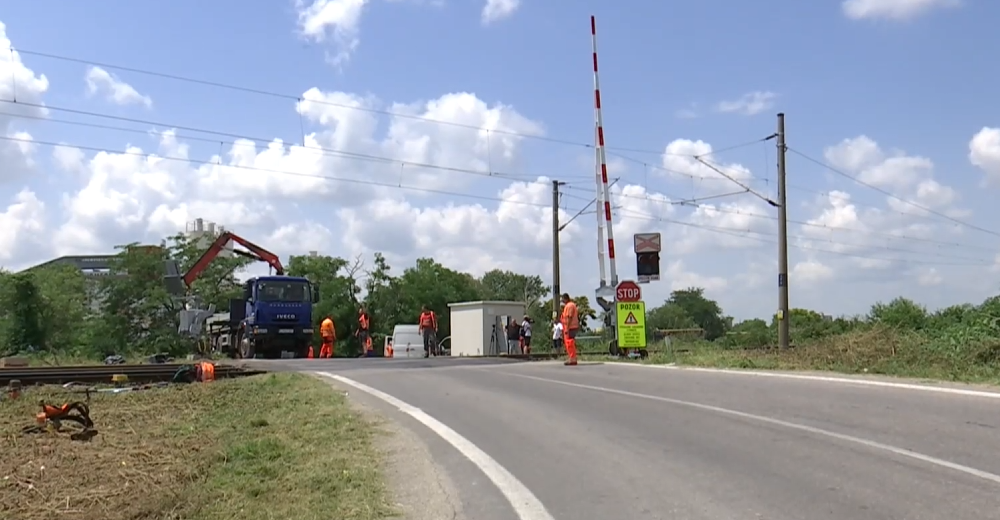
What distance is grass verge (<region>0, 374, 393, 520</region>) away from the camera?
768 centimetres

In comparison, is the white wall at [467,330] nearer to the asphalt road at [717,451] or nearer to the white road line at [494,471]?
the asphalt road at [717,451]

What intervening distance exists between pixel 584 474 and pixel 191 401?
1046cm

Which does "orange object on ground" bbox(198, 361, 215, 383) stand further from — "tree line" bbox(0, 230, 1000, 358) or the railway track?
"tree line" bbox(0, 230, 1000, 358)

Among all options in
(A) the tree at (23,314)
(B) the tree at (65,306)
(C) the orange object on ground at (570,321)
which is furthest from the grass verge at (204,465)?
(B) the tree at (65,306)

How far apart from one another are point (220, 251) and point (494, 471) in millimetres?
34920

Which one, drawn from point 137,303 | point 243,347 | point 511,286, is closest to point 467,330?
point 243,347

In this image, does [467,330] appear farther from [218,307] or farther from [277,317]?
[218,307]

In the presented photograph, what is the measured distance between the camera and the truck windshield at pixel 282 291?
35.5 meters

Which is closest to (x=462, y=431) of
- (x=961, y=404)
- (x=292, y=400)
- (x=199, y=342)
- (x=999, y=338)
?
(x=292, y=400)

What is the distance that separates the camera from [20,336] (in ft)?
→ 149

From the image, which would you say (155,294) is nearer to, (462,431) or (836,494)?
(462,431)

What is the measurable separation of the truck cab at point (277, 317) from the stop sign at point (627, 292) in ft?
46.8

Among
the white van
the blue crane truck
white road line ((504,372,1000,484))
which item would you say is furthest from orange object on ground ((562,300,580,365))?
the white van

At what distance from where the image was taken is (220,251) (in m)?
41.0
